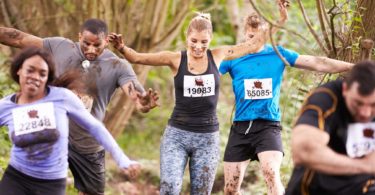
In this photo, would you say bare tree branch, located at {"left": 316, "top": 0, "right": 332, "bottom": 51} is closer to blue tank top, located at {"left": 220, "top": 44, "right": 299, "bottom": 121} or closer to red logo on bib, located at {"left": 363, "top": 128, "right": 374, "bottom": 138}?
blue tank top, located at {"left": 220, "top": 44, "right": 299, "bottom": 121}

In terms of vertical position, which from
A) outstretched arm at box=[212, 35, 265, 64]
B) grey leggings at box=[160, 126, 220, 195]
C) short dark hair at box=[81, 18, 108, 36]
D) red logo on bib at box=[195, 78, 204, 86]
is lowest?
grey leggings at box=[160, 126, 220, 195]

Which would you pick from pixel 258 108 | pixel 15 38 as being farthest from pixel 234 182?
pixel 15 38

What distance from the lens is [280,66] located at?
7672mm

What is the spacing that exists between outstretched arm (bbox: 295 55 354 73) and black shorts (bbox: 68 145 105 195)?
205 centimetres

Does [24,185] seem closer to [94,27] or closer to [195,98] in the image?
[94,27]

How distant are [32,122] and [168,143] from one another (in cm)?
192

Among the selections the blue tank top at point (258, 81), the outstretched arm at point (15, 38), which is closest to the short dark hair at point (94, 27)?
the outstretched arm at point (15, 38)

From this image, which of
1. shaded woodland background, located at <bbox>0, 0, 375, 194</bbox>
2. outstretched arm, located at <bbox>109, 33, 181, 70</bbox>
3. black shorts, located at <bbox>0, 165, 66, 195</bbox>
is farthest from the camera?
shaded woodland background, located at <bbox>0, 0, 375, 194</bbox>

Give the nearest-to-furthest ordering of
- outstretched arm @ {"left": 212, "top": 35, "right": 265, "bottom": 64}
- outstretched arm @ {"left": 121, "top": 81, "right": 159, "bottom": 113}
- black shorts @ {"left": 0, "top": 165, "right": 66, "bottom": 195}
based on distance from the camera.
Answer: black shorts @ {"left": 0, "top": 165, "right": 66, "bottom": 195} → outstretched arm @ {"left": 121, "top": 81, "right": 159, "bottom": 113} → outstretched arm @ {"left": 212, "top": 35, "right": 265, "bottom": 64}

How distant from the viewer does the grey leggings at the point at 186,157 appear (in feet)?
23.7

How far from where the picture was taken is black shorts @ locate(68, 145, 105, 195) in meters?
7.14

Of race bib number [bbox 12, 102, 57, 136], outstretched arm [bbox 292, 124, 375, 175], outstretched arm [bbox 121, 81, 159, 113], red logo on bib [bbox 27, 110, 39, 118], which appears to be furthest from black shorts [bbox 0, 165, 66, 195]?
outstretched arm [bbox 292, 124, 375, 175]

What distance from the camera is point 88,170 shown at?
23.8 ft

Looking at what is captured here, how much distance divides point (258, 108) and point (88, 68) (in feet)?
5.55
